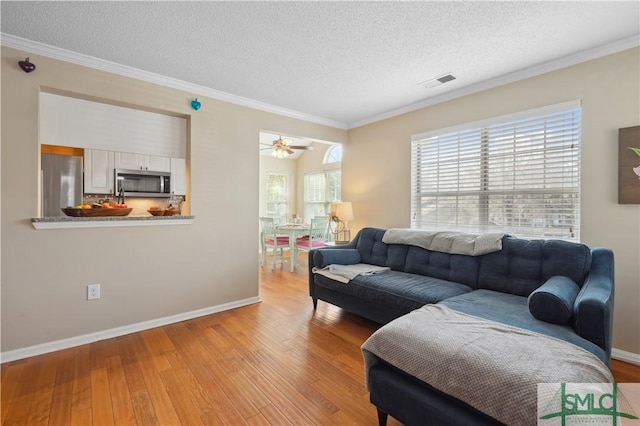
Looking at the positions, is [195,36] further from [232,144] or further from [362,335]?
[362,335]

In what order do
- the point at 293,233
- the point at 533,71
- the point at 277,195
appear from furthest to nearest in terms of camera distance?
the point at 277,195
the point at 293,233
the point at 533,71

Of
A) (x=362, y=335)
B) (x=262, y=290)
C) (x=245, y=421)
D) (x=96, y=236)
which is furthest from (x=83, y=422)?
(x=262, y=290)

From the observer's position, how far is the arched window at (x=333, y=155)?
658cm

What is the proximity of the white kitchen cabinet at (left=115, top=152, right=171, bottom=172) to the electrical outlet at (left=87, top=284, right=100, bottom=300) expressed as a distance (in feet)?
4.07

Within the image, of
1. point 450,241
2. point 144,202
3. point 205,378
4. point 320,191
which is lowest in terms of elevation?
point 205,378

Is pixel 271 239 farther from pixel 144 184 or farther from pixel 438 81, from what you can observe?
pixel 438 81

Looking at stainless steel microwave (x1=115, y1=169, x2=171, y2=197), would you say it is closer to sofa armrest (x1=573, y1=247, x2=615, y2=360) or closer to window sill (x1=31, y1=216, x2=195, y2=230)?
window sill (x1=31, y1=216, x2=195, y2=230)

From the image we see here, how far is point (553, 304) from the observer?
5.39ft

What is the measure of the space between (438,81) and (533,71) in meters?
0.83

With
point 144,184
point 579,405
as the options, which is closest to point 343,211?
point 144,184

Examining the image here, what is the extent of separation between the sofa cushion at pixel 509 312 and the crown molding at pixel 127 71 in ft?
9.81

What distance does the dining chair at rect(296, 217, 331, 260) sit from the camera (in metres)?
5.33

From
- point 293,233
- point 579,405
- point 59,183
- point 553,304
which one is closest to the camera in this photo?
point 579,405

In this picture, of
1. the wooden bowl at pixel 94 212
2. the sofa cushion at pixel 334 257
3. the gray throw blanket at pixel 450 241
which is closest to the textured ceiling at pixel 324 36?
the wooden bowl at pixel 94 212
